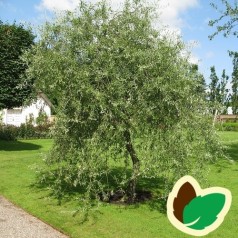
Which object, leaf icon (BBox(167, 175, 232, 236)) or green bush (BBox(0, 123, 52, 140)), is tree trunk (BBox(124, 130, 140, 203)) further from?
green bush (BBox(0, 123, 52, 140))

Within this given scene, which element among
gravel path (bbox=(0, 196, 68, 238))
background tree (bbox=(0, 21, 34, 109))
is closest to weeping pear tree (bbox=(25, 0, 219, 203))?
gravel path (bbox=(0, 196, 68, 238))

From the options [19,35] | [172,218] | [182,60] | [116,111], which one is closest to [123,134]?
[116,111]

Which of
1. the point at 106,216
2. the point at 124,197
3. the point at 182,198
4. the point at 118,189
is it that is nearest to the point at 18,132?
the point at 118,189

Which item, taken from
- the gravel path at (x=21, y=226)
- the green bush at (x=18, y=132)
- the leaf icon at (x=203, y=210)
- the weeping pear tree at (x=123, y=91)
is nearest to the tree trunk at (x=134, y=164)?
the weeping pear tree at (x=123, y=91)

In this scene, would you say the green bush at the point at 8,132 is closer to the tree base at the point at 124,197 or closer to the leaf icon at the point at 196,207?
the tree base at the point at 124,197

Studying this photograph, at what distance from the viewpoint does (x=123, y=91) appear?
1100 centimetres

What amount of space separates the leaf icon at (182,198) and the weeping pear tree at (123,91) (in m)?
5.18

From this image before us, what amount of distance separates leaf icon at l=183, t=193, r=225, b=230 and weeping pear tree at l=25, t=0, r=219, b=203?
5.27 m

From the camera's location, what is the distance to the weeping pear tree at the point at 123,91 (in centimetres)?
1100

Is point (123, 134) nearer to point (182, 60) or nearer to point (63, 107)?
point (63, 107)

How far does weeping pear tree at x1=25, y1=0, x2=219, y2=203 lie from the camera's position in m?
11.0

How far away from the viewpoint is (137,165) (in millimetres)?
12547

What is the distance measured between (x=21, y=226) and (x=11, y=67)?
57.3ft

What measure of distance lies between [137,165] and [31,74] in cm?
451
